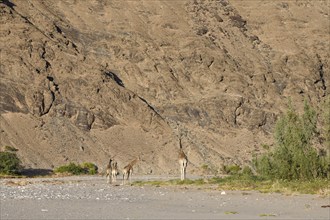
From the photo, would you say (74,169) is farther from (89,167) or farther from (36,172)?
(89,167)

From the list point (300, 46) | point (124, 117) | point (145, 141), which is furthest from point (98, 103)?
point (300, 46)

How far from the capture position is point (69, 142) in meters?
63.9

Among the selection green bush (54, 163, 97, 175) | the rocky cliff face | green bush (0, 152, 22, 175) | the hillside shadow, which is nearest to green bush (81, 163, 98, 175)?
green bush (54, 163, 97, 175)

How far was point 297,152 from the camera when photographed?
3027cm

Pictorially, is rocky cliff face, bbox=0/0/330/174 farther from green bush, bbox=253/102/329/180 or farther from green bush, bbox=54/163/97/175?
green bush, bbox=253/102/329/180

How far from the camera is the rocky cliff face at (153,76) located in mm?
66500

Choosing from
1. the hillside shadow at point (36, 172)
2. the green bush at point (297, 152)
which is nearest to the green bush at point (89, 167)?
the hillside shadow at point (36, 172)

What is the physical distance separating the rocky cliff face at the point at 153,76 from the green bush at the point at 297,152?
1262 inches

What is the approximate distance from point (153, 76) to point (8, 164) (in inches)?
1273

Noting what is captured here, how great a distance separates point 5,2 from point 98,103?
18543 millimetres

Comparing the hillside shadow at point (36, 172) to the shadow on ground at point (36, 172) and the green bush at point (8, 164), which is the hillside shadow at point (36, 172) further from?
the green bush at point (8, 164)

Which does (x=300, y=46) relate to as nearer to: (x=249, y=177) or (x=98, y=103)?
(x=98, y=103)

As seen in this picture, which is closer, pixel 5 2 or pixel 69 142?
pixel 69 142

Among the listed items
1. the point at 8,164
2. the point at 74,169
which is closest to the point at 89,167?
the point at 74,169
